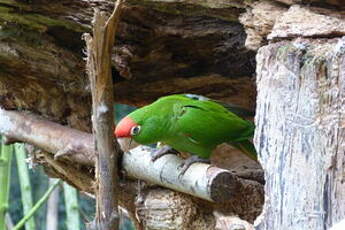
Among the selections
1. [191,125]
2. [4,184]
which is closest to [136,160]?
[191,125]

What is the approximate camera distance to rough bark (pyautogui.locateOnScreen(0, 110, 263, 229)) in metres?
2.43

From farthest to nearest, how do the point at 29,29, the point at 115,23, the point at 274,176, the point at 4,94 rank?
the point at 4,94
the point at 29,29
the point at 115,23
the point at 274,176

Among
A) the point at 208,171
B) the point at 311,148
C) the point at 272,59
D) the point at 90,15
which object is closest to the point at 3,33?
the point at 90,15

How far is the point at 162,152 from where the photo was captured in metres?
2.63

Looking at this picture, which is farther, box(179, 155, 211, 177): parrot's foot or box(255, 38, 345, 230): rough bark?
box(179, 155, 211, 177): parrot's foot

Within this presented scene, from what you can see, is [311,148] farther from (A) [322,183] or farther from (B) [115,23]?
(B) [115,23]

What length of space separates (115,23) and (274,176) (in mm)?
746

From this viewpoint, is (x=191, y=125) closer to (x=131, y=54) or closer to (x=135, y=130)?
(x=135, y=130)

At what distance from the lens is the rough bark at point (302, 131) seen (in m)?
1.82

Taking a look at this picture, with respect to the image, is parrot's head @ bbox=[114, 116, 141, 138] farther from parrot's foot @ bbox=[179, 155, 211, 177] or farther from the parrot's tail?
the parrot's tail

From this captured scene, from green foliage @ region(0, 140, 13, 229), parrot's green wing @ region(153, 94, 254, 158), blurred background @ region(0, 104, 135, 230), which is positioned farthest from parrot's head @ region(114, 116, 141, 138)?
green foliage @ region(0, 140, 13, 229)

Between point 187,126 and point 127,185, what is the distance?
0.55 metres

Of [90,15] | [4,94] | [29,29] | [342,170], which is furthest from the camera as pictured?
[4,94]

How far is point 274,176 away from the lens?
1.94 m
